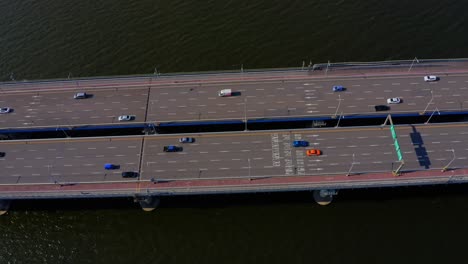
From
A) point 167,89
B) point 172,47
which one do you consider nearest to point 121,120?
point 167,89

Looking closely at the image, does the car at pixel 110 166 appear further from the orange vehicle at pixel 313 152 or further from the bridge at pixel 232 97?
the orange vehicle at pixel 313 152

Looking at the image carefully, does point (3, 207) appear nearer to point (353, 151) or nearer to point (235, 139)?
point (235, 139)

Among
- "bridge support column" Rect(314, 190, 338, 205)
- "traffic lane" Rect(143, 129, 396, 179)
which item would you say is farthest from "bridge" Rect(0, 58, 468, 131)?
"bridge support column" Rect(314, 190, 338, 205)

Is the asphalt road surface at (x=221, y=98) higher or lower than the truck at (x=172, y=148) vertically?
higher

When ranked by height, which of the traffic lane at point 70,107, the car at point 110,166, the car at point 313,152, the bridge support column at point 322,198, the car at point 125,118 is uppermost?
the traffic lane at point 70,107

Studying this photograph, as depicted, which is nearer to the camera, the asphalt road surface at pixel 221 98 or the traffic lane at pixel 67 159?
the traffic lane at pixel 67 159

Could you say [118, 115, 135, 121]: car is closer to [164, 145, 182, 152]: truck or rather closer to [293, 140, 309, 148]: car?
[164, 145, 182, 152]: truck

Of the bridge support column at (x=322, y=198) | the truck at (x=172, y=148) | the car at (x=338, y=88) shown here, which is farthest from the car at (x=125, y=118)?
the car at (x=338, y=88)

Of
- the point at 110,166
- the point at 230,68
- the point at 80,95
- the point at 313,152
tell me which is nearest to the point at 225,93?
the point at 230,68
